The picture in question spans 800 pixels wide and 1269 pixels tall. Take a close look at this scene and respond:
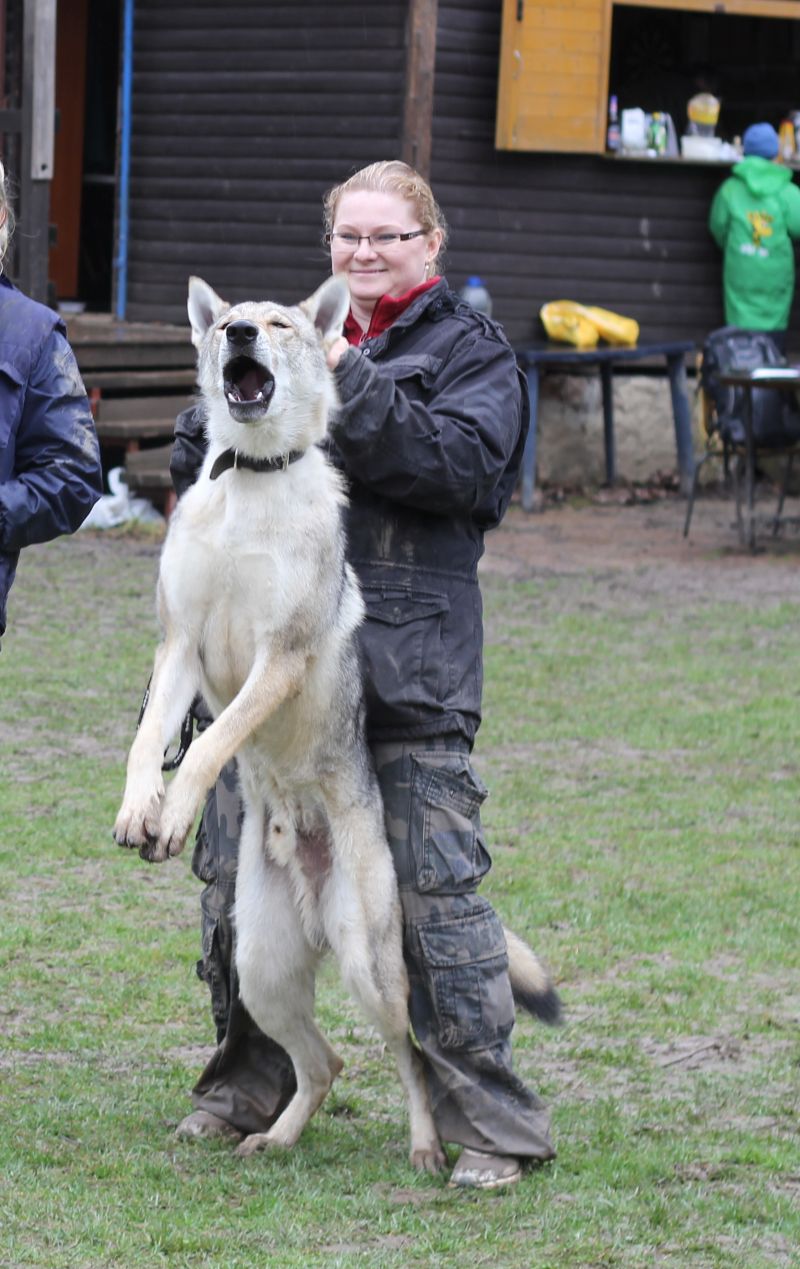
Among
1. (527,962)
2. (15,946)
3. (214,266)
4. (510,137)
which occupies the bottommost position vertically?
(15,946)

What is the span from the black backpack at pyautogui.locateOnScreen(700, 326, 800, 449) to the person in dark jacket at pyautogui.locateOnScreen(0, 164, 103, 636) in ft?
28.6

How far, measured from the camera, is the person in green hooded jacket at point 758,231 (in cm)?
1407

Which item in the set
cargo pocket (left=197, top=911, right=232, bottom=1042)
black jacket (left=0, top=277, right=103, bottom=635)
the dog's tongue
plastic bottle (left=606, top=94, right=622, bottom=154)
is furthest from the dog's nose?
plastic bottle (left=606, top=94, right=622, bottom=154)

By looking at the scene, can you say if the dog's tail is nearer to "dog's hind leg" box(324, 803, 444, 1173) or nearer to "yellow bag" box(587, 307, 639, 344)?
"dog's hind leg" box(324, 803, 444, 1173)

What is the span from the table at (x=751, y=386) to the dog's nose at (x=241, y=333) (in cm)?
823

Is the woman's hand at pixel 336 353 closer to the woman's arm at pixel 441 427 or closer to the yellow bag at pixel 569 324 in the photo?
the woman's arm at pixel 441 427

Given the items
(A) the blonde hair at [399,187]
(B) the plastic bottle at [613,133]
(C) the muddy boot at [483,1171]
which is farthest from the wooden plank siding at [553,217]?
(C) the muddy boot at [483,1171]

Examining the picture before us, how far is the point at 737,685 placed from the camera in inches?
347

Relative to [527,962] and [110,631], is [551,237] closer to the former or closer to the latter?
[110,631]

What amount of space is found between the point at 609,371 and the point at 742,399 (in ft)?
7.87

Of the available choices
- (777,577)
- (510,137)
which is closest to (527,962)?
(777,577)

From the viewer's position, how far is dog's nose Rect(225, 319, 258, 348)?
130 inches

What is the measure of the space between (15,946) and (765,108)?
13.3m

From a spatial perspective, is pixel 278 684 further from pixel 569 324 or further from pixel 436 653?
pixel 569 324
